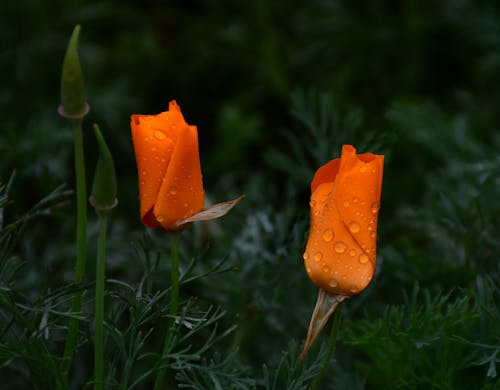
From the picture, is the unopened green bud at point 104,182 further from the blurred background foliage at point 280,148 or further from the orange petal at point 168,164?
the blurred background foliage at point 280,148

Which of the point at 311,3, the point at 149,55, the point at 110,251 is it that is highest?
the point at 311,3

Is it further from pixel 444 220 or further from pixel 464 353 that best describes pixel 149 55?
pixel 464 353

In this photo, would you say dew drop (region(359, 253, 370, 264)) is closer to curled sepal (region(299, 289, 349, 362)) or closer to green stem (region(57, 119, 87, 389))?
curled sepal (region(299, 289, 349, 362))

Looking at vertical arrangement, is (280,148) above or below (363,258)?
below

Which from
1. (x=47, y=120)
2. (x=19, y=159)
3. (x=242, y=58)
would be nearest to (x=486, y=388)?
(x=19, y=159)

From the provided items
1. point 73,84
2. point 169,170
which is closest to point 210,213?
point 169,170

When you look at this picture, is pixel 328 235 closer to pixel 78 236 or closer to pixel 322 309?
pixel 322 309

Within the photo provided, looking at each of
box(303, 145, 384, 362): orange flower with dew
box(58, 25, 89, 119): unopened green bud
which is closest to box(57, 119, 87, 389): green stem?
box(58, 25, 89, 119): unopened green bud
